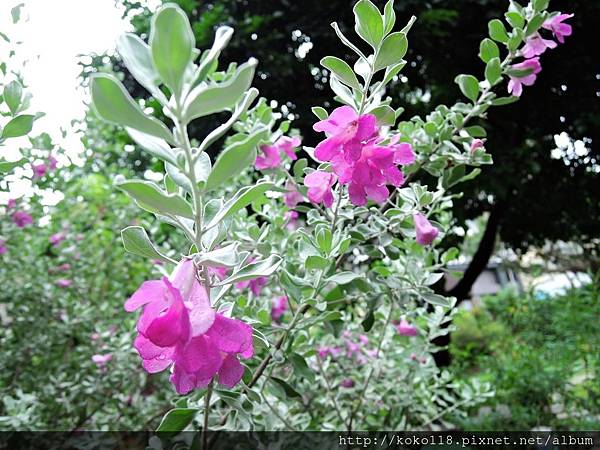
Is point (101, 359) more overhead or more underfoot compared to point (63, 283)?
more underfoot

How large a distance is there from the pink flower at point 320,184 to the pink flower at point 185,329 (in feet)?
1.06

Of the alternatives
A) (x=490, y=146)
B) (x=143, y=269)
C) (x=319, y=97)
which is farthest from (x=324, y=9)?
(x=143, y=269)

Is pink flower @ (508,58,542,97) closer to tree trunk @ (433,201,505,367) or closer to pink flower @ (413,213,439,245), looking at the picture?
pink flower @ (413,213,439,245)

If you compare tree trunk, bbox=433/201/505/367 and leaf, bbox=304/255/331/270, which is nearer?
leaf, bbox=304/255/331/270

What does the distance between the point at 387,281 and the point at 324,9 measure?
244cm

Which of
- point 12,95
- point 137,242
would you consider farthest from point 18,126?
point 137,242

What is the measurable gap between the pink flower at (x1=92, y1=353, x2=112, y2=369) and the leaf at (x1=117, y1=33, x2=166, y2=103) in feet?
4.81

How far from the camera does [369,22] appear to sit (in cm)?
62

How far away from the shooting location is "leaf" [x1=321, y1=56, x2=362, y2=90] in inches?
25.6

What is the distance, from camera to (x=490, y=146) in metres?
3.20

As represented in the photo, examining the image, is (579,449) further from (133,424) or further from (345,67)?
(345,67)

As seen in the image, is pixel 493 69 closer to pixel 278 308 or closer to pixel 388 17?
pixel 388 17

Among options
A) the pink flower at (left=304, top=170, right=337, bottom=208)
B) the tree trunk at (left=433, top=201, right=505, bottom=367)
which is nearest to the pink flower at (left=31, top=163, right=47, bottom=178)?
the pink flower at (left=304, top=170, right=337, bottom=208)

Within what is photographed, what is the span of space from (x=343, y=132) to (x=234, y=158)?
0.24 metres
